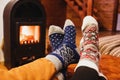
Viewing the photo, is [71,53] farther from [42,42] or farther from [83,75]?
[42,42]

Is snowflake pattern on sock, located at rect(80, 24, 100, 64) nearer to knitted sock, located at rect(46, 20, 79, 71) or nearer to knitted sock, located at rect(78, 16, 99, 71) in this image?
knitted sock, located at rect(78, 16, 99, 71)

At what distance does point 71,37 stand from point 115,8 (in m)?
3.39

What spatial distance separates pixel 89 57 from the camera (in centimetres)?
96

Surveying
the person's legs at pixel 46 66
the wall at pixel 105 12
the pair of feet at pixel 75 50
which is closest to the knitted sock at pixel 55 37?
the pair of feet at pixel 75 50

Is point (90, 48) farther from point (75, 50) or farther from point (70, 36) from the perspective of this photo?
point (70, 36)

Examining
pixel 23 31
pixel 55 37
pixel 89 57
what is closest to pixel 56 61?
pixel 89 57

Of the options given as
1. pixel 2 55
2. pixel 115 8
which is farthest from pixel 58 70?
pixel 115 8

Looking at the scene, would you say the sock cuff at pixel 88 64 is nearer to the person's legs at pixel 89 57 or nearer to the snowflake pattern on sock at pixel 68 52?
the person's legs at pixel 89 57

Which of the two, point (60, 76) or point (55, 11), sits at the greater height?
point (55, 11)

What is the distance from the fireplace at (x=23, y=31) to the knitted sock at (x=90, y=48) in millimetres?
893

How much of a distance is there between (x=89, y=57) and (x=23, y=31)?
1.20 m

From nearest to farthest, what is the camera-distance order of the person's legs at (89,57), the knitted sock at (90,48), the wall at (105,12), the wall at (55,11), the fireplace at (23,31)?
the person's legs at (89,57) < the knitted sock at (90,48) < the fireplace at (23,31) < the wall at (105,12) < the wall at (55,11)

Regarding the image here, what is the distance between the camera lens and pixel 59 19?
531 centimetres

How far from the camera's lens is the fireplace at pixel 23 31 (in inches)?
75.7
